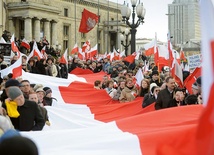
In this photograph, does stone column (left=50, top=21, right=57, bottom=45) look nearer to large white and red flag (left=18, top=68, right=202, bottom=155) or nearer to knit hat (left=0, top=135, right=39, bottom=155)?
large white and red flag (left=18, top=68, right=202, bottom=155)

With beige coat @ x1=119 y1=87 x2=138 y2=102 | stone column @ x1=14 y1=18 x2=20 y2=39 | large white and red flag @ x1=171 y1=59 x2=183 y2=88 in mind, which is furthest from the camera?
stone column @ x1=14 y1=18 x2=20 y2=39

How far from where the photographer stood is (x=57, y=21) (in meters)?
66.2

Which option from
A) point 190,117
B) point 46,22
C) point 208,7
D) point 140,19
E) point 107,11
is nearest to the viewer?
point 208,7

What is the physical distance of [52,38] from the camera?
66250 millimetres

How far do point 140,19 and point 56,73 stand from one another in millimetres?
4718

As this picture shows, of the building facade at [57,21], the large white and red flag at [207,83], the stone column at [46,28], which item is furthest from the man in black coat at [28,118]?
the stone column at [46,28]

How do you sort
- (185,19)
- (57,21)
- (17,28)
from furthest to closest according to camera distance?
(185,19)
(57,21)
(17,28)

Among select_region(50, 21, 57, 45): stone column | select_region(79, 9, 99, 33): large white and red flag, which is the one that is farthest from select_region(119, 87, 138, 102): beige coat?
select_region(50, 21, 57, 45): stone column

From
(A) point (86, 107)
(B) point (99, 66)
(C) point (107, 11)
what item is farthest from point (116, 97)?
(C) point (107, 11)

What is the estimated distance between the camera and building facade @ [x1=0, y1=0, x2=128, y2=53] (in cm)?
5959

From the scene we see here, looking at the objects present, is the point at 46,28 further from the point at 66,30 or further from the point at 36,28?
the point at 66,30

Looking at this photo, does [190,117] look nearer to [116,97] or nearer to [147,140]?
[147,140]

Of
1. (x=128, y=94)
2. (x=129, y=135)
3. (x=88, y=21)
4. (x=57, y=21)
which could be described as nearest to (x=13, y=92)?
(x=129, y=135)

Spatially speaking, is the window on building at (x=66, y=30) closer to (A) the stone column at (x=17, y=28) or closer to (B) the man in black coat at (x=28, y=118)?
(A) the stone column at (x=17, y=28)
